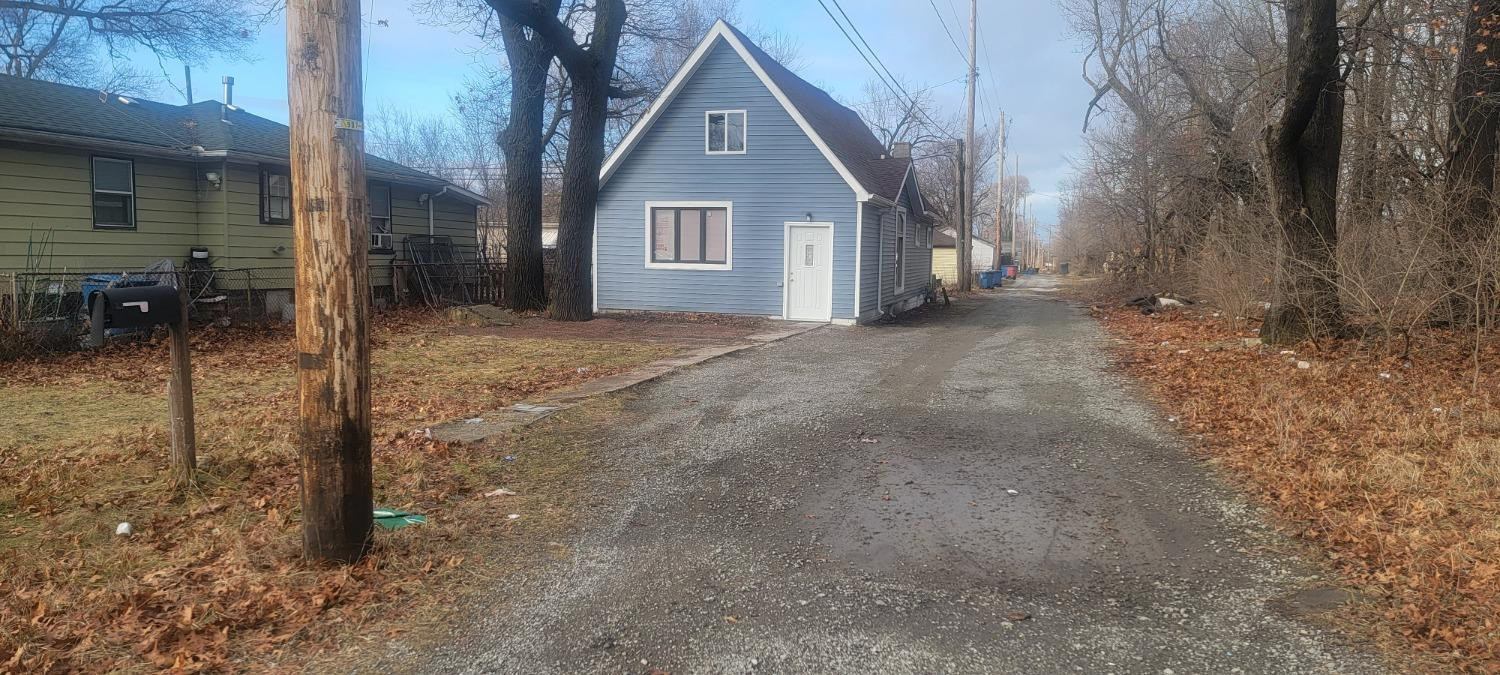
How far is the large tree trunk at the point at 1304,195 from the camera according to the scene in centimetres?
1105

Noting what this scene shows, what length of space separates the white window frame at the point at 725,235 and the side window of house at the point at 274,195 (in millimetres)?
7125

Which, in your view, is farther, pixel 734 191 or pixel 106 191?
pixel 734 191

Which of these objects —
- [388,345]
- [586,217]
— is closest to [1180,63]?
[586,217]

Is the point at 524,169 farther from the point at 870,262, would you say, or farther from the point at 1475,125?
the point at 1475,125

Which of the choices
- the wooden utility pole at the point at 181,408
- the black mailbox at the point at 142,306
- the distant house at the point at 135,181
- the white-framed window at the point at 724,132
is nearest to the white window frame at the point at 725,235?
the white-framed window at the point at 724,132

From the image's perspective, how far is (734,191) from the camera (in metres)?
19.1

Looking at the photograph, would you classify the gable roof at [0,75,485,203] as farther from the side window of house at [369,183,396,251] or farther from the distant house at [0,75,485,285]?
the side window of house at [369,183,396,251]

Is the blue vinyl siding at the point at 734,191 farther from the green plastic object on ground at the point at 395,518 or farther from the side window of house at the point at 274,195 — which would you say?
the green plastic object on ground at the point at 395,518

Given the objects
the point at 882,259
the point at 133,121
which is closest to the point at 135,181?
the point at 133,121

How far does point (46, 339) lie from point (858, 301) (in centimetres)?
1325

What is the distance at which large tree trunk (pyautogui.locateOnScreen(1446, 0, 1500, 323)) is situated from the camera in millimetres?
10672

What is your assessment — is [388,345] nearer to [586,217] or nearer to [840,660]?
[586,217]

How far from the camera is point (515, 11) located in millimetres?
14867

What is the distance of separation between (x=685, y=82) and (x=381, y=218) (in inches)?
310
